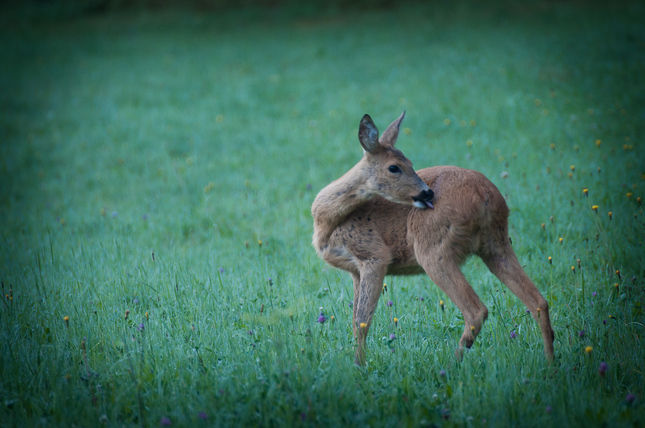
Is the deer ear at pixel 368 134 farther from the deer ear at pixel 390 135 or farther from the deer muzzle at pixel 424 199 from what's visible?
the deer muzzle at pixel 424 199

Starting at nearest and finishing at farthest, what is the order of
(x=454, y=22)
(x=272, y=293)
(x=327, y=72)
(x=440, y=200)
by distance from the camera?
(x=440, y=200)
(x=272, y=293)
(x=327, y=72)
(x=454, y=22)

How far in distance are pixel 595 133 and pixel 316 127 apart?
5.07 metres

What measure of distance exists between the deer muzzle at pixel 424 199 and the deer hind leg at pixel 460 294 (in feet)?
1.17

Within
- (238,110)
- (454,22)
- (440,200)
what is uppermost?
(454,22)

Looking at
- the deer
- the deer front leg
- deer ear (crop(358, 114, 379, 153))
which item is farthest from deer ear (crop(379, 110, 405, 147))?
the deer front leg

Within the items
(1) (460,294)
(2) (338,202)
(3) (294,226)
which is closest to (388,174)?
(2) (338,202)

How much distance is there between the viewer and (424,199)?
4.26 meters

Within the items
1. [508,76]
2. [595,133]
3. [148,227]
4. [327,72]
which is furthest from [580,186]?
[327,72]

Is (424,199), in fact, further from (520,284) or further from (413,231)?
(520,284)

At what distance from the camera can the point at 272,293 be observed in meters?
5.13

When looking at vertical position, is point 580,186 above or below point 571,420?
above

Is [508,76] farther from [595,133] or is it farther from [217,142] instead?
[217,142]

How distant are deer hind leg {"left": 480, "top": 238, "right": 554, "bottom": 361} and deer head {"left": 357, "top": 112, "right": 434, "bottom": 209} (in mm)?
594

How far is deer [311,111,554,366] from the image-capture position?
4.04 meters
